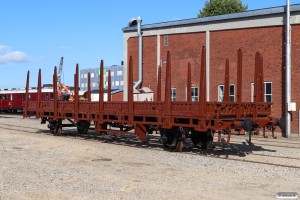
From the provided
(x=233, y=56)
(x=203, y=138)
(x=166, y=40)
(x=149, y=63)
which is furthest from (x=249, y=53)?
(x=203, y=138)

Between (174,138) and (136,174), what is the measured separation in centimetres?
482

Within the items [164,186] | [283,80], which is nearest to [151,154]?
[164,186]

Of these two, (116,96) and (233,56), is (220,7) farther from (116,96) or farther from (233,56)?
(233,56)

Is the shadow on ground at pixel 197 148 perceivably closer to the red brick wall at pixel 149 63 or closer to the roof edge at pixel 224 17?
the roof edge at pixel 224 17

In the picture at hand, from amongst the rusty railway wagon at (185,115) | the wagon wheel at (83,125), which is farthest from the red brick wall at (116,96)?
the rusty railway wagon at (185,115)

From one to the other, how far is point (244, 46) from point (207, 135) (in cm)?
1263

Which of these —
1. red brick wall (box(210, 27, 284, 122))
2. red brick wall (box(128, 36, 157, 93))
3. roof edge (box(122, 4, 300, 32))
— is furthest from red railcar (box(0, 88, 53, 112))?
red brick wall (box(210, 27, 284, 122))

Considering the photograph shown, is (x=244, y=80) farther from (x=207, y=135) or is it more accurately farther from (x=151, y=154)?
(x=151, y=154)

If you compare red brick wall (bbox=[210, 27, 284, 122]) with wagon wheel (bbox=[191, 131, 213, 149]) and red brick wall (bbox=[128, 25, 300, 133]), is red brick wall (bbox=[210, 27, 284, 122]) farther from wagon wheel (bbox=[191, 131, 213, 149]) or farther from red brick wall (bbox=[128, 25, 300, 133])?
wagon wheel (bbox=[191, 131, 213, 149])

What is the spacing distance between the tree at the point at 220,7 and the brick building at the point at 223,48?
70.0 feet

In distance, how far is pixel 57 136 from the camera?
72.0 feet

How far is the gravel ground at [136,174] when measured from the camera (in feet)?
28.3

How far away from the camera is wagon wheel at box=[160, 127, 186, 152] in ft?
49.9

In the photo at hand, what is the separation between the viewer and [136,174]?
10.8 meters
